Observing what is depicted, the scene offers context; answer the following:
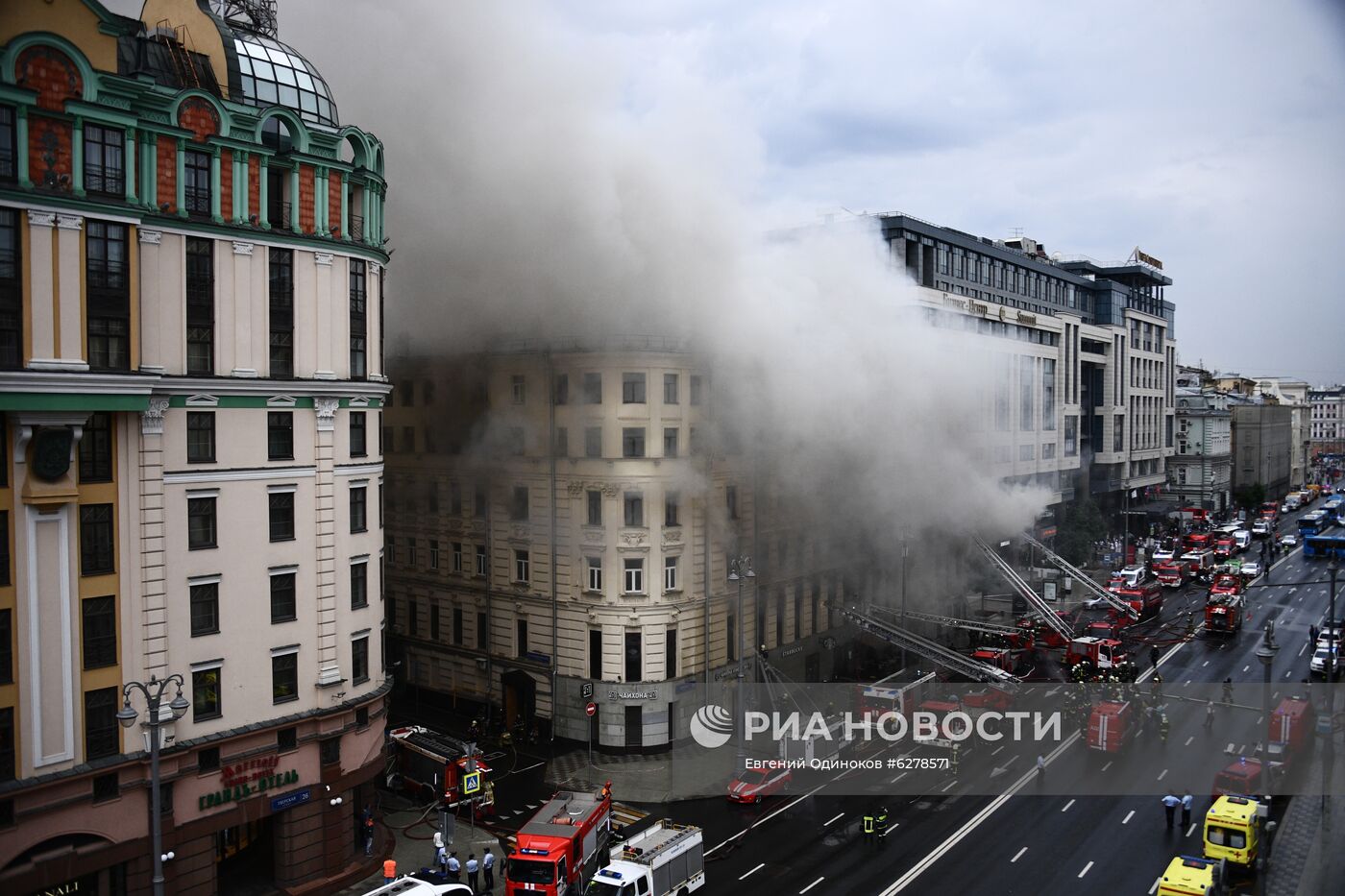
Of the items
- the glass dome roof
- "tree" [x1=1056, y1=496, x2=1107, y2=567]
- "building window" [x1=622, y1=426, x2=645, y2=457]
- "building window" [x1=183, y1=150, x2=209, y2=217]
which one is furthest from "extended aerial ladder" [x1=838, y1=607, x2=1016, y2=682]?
"tree" [x1=1056, y1=496, x2=1107, y2=567]

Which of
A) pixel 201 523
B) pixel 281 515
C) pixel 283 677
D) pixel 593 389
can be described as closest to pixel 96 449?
pixel 201 523

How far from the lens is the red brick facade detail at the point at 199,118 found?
2127 centimetres

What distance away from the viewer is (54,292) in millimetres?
19078

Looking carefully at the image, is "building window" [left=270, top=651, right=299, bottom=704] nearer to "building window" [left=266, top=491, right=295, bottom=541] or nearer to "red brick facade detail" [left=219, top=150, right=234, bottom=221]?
"building window" [left=266, top=491, right=295, bottom=541]

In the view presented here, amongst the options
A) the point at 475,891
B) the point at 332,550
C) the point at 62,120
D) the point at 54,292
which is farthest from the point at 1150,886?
the point at 62,120

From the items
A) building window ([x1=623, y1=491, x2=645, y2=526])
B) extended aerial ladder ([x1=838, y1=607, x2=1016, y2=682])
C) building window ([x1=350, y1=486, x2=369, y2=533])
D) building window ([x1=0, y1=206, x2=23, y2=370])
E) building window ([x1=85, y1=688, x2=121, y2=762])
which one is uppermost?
building window ([x1=0, y1=206, x2=23, y2=370])

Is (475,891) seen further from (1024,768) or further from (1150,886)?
(1024,768)

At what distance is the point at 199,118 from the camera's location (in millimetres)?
21562

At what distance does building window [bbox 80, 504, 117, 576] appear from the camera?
20109 millimetres

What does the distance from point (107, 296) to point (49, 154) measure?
9.09 feet

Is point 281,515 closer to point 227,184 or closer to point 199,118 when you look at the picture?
point 227,184

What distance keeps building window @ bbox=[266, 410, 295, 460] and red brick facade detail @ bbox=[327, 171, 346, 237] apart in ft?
15.1

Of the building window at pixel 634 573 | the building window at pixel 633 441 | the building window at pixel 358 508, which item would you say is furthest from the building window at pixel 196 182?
the building window at pixel 634 573

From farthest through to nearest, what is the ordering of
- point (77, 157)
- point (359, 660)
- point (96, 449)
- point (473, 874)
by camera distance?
point (359, 660)
point (473, 874)
point (96, 449)
point (77, 157)
